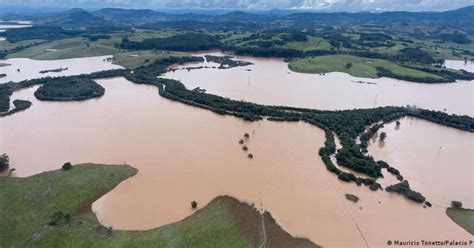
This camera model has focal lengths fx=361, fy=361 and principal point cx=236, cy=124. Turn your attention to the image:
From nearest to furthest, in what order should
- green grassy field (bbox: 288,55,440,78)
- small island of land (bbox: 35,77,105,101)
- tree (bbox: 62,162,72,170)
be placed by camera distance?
1. tree (bbox: 62,162,72,170)
2. small island of land (bbox: 35,77,105,101)
3. green grassy field (bbox: 288,55,440,78)

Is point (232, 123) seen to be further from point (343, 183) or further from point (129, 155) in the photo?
point (343, 183)

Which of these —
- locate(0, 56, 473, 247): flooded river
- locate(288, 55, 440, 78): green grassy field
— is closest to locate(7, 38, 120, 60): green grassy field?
locate(0, 56, 473, 247): flooded river

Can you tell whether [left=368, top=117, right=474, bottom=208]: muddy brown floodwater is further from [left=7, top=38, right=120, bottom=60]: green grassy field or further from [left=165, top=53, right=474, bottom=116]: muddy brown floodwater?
[left=7, top=38, right=120, bottom=60]: green grassy field

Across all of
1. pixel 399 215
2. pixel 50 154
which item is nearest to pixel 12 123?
pixel 50 154

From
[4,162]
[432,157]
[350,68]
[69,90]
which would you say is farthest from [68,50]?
[432,157]

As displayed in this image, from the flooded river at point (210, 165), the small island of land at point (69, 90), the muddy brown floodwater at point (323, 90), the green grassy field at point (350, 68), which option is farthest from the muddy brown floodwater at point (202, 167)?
the green grassy field at point (350, 68)

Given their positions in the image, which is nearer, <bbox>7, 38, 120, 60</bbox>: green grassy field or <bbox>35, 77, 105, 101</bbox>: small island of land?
<bbox>35, 77, 105, 101</bbox>: small island of land
